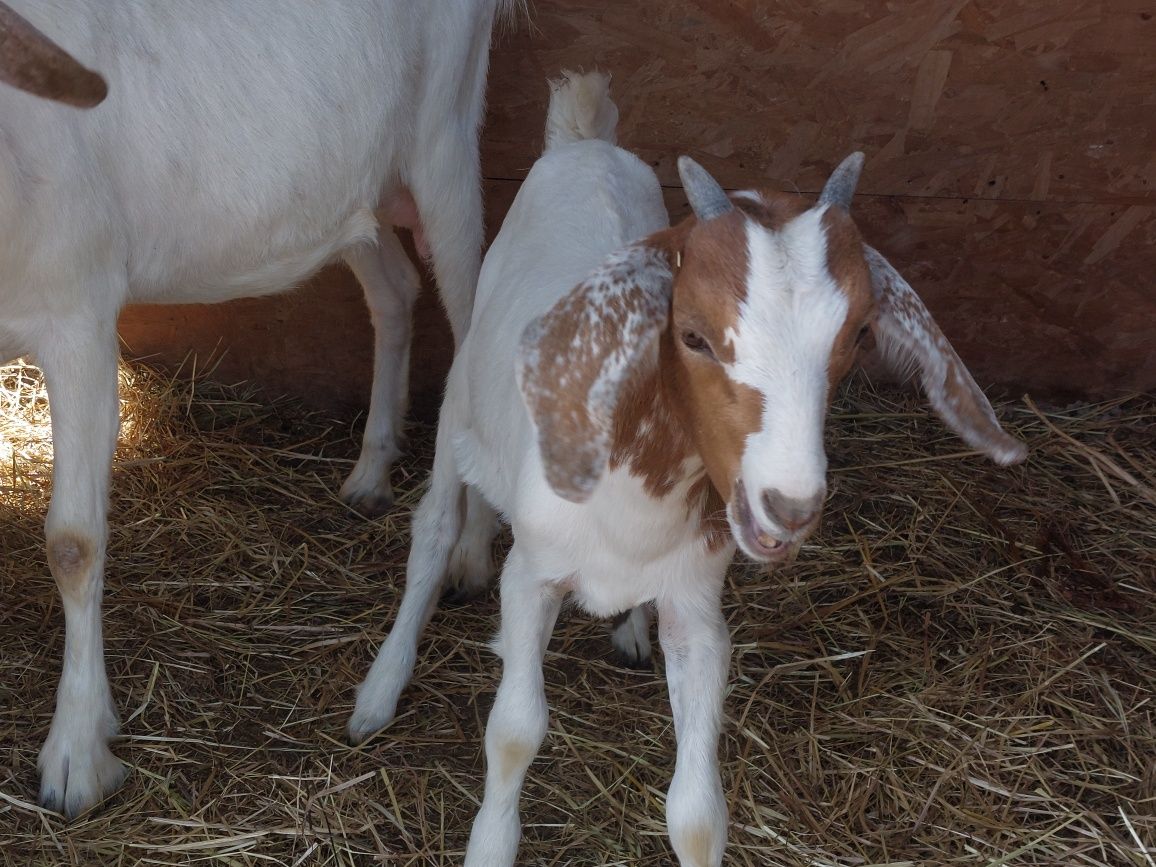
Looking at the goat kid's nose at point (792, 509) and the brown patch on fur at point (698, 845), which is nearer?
the goat kid's nose at point (792, 509)

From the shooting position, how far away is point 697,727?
9.14 feet

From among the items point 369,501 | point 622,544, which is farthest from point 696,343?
point 369,501

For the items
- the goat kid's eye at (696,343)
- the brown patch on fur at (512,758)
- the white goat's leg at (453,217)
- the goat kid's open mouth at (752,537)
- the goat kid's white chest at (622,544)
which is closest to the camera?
the goat kid's open mouth at (752,537)

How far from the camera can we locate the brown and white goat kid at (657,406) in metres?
2.19

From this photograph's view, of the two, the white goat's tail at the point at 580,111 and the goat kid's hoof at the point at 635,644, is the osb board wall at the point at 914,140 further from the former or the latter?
the goat kid's hoof at the point at 635,644

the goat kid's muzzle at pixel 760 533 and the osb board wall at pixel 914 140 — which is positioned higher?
the goat kid's muzzle at pixel 760 533

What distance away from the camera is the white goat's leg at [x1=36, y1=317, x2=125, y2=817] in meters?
3.18

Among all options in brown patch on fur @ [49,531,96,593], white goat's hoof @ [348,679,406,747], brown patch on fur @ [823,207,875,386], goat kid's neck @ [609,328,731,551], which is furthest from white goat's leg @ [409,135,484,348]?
brown patch on fur @ [823,207,875,386]

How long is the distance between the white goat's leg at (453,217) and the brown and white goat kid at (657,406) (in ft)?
2.11

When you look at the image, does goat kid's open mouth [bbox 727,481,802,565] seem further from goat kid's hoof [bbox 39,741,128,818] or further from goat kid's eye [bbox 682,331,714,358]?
goat kid's hoof [bbox 39,741,128,818]

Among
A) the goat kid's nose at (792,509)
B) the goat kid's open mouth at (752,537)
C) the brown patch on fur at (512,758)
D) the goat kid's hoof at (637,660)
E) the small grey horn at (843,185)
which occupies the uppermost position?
the small grey horn at (843,185)

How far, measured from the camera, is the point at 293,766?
133 inches

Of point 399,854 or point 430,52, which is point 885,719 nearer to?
point 399,854

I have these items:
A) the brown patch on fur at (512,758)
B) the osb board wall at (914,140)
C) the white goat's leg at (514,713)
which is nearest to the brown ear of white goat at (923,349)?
the white goat's leg at (514,713)
